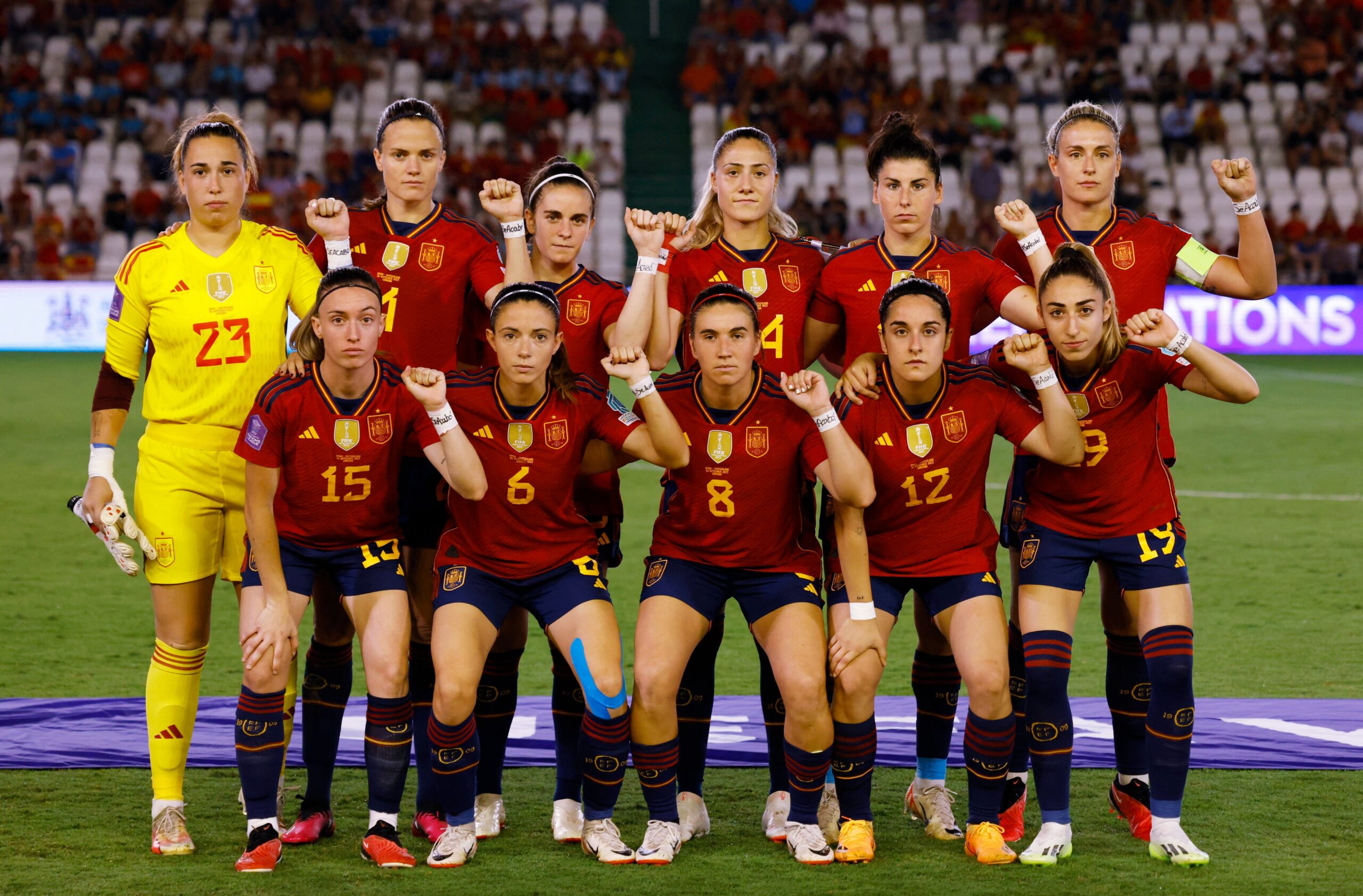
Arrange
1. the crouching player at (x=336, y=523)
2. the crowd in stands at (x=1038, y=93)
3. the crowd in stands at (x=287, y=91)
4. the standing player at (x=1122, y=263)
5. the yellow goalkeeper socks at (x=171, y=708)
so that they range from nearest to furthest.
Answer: the crouching player at (x=336, y=523) → the yellow goalkeeper socks at (x=171, y=708) → the standing player at (x=1122, y=263) → the crowd in stands at (x=287, y=91) → the crowd in stands at (x=1038, y=93)

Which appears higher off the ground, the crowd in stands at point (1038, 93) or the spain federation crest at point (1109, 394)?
the crowd in stands at point (1038, 93)

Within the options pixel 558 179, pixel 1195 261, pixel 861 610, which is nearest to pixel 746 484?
pixel 861 610

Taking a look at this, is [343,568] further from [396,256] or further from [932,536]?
[932,536]

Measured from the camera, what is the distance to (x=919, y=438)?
462 cm

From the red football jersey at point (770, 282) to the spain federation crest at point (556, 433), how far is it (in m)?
0.57

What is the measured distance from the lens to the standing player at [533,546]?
4375 mm

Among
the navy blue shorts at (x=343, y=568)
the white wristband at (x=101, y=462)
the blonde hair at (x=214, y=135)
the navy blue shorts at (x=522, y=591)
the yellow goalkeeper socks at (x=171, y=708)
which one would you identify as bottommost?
the yellow goalkeeper socks at (x=171, y=708)

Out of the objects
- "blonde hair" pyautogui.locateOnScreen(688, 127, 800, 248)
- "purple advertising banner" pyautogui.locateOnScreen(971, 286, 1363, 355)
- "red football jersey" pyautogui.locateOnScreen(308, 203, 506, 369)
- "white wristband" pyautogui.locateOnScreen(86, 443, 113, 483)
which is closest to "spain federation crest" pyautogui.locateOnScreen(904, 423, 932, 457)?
"blonde hair" pyautogui.locateOnScreen(688, 127, 800, 248)

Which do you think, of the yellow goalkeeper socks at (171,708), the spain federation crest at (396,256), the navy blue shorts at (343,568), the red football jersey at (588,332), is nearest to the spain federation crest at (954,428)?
the red football jersey at (588,332)

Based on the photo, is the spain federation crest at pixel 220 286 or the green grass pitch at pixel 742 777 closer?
the green grass pitch at pixel 742 777

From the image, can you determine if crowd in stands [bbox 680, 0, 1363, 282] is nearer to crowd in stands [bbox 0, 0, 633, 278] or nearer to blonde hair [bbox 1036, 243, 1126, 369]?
crowd in stands [bbox 0, 0, 633, 278]

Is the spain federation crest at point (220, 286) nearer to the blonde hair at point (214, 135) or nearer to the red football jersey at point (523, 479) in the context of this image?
the blonde hair at point (214, 135)

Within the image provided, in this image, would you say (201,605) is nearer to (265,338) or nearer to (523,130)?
(265,338)

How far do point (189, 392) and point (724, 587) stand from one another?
183cm
